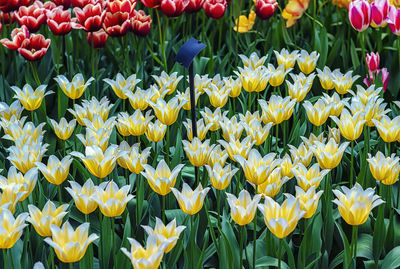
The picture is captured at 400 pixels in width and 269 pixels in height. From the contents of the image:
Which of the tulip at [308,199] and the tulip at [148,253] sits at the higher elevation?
the tulip at [148,253]

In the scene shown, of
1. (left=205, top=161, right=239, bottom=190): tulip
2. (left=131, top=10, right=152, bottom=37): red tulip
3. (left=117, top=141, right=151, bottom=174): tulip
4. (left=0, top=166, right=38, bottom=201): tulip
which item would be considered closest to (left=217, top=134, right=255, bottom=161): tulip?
(left=205, top=161, right=239, bottom=190): tulip

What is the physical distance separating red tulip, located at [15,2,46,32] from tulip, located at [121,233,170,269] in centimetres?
184

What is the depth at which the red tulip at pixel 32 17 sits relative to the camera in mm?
2885

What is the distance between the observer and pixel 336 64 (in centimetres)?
339

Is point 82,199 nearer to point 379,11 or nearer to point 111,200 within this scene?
point 111,200

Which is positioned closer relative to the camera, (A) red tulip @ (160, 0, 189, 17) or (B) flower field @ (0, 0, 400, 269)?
(B) flower field @ (0, 0, 400, 269)

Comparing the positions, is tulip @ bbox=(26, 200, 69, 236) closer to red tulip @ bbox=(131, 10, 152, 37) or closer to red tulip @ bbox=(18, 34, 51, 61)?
red tulip @ bbox=(18, 34, 51, 61)

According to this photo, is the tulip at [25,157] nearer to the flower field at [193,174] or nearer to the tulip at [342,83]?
the flower field at [193,174]

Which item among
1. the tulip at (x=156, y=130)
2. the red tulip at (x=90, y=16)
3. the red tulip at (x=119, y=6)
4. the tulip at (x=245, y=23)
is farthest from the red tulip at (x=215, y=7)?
the tulip at (x=156, y=130)

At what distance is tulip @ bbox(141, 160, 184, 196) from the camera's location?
164cm

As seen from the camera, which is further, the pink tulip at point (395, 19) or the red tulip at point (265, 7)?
the red tulip at point (265, 7)

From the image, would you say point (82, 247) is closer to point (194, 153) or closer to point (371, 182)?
point (194, 153)

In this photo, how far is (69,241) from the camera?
4.50ft

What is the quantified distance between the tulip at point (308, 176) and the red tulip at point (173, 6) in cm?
148
